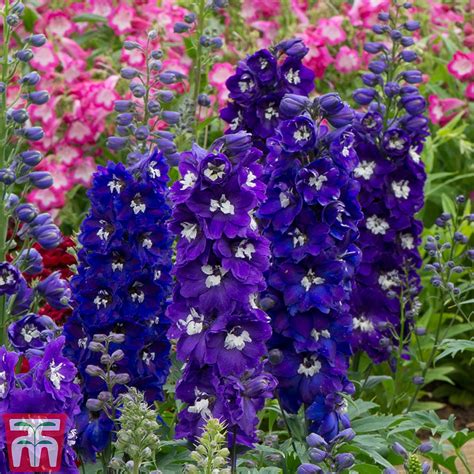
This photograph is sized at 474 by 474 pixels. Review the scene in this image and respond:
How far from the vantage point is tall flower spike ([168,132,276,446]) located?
371cm

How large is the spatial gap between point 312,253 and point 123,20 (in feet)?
13.4

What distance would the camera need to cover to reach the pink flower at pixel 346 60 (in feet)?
24.9

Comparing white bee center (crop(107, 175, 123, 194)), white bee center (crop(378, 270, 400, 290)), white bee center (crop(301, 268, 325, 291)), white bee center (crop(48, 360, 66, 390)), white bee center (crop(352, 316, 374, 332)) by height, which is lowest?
white bee center (crop(352, 316, 374, 332))

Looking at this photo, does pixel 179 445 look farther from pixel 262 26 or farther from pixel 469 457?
pixel 262 26

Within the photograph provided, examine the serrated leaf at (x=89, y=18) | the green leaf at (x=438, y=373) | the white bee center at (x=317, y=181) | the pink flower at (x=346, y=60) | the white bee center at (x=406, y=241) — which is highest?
the white bee center at (x=317, y=181)

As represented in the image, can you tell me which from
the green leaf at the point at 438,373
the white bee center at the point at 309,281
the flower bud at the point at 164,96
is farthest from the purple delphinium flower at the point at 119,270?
the green leaf at the point at 438,373

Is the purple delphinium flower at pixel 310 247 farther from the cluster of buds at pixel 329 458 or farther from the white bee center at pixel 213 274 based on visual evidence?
the cluster of buds at pixel 329 458

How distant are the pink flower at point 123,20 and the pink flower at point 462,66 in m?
1.99

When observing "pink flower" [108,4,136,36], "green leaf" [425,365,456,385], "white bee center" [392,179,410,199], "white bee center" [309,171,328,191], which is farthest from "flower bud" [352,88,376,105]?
"pink flower" [108,4,136,36]

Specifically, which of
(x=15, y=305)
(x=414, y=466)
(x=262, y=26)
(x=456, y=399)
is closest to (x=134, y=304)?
(x=15, y=305)

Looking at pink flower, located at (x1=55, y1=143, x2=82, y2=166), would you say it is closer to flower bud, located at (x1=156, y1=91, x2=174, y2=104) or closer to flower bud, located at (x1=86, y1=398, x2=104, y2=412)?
flower bud, located at (x1=156, y1=91, x2=174, y2=104)

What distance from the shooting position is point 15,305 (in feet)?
14.5

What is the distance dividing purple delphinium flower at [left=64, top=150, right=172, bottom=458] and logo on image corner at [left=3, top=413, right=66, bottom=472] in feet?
2.24

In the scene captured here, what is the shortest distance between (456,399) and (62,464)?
3.45 meters
